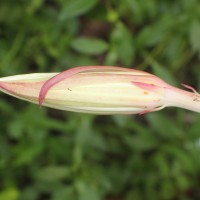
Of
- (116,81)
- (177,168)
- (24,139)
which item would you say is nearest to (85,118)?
(24,139)

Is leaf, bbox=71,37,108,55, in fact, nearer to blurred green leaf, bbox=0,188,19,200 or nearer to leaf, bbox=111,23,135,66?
leaf, bbox=111,23,135,66

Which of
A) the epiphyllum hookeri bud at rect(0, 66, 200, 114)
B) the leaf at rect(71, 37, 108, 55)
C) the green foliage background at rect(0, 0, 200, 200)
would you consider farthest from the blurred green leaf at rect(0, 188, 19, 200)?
the epiphyllum hookeri bud at rect(0, 66, 200, 114)

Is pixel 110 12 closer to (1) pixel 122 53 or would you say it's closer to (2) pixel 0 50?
(1) pixel 122 53

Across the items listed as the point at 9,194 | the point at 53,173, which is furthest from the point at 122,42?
the point at 9,194

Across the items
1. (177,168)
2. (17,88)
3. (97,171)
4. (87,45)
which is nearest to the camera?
(17,88)

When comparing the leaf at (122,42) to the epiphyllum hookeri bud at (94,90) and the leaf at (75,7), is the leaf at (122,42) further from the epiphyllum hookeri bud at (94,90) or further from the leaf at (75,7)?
the epiphyllum hookeri bud at (94,90)

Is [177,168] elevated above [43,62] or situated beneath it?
situated beneath
